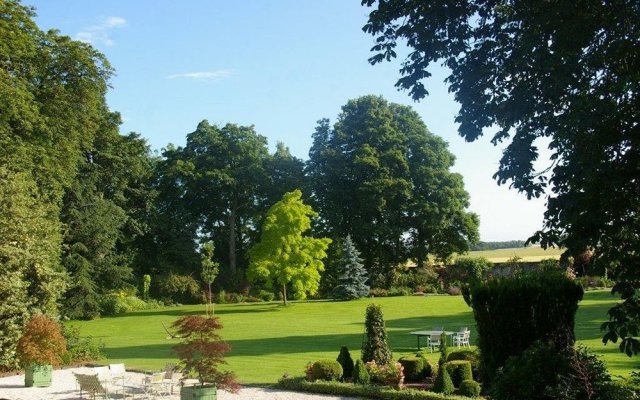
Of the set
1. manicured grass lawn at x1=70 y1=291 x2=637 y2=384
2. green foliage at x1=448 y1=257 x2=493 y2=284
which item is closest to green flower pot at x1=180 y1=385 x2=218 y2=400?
manicured grass lawn at x1=70 y1=291 x2=637 y2=384

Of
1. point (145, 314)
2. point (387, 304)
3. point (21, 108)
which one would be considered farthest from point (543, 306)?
point (145, 314)

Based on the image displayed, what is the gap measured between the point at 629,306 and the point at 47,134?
2636 cm

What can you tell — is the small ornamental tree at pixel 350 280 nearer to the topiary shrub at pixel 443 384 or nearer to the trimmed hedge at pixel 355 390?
the trimmed hedge at pixel 355 390

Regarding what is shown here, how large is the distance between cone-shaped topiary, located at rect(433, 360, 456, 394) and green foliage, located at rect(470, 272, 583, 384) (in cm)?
268

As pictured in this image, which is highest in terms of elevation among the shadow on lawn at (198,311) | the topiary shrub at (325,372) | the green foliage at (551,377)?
the green foliage at (551,377)

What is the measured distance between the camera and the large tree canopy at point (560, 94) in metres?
Result: 7.03

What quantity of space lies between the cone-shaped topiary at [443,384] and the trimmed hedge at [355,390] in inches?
10.0

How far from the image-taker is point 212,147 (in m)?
60.1

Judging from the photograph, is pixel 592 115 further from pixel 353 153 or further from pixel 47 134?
pixel 353 153

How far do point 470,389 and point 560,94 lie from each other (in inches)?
331

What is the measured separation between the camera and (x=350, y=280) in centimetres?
4828

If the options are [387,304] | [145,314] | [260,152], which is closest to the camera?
[387,304]

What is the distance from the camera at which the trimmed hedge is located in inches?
557

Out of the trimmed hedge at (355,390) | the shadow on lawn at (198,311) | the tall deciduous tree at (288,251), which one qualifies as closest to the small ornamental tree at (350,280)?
the tall deciduous tree at (288,251)
